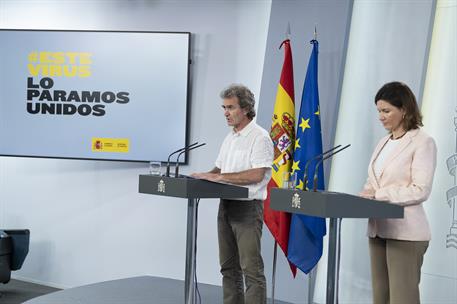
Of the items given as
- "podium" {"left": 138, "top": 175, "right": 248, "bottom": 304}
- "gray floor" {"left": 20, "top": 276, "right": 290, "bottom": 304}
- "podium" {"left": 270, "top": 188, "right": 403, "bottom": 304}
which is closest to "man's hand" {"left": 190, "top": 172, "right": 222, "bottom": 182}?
"podium" {"left": 138, "top": 175, "right": 248, "bottom": 304}

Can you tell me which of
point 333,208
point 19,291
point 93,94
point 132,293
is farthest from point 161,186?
point 19,291

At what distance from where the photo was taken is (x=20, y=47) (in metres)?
6.27

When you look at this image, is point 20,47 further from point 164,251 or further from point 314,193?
point 314,193

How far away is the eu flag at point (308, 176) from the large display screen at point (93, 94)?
1.37 m

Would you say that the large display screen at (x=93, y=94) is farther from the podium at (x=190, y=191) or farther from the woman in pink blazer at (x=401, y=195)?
the woman in pink blazer at (x=401, y=195)

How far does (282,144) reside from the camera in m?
4.95

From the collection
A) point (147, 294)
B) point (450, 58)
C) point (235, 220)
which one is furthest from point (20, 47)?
point (450, 58)

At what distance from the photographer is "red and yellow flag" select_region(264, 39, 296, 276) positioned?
4.94 metres

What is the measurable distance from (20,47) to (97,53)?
74 centimetres

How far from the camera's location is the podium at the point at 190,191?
362 cm

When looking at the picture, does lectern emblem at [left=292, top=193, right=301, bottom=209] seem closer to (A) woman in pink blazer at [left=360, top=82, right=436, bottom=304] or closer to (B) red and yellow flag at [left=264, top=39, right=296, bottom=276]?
(A) woman in pink blazer at [left=360, top=82, right=436, bottom=304]

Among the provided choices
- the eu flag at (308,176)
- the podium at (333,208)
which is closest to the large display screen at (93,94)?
the eu flag at (308,176)

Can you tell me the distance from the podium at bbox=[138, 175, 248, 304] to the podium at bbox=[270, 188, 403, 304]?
0.65m

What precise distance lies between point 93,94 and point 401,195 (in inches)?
142
